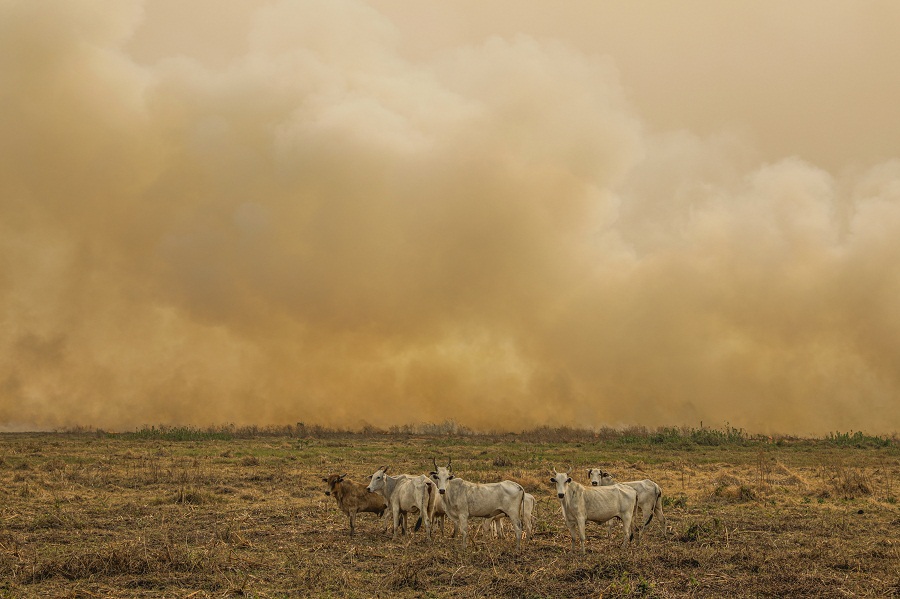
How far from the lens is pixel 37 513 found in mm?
22125

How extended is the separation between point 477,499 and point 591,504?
9.78 ft

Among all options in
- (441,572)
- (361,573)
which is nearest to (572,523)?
(441,572)

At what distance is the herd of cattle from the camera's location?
17.6 metres

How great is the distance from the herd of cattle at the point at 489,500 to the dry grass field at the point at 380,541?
0.63 m

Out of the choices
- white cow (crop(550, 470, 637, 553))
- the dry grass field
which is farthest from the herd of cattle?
the dry grass field

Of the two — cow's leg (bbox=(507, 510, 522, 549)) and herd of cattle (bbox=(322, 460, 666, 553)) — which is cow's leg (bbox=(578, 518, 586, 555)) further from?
cow's leg (bbox=(507, 510, 522, 549))

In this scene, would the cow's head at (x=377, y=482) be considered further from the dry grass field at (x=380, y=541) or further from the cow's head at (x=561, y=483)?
the cow's head at (x=561, y=483)

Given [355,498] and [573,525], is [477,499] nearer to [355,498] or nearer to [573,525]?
[573,525]

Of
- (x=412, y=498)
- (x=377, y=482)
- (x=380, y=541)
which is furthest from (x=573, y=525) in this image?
(x=377, y=482)

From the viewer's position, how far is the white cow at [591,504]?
17422 mm

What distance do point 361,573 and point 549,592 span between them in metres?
4.20

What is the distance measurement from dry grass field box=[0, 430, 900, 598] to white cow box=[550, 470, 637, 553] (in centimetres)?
73

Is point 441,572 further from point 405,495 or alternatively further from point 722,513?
point 722,513

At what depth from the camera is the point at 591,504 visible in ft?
57.6
